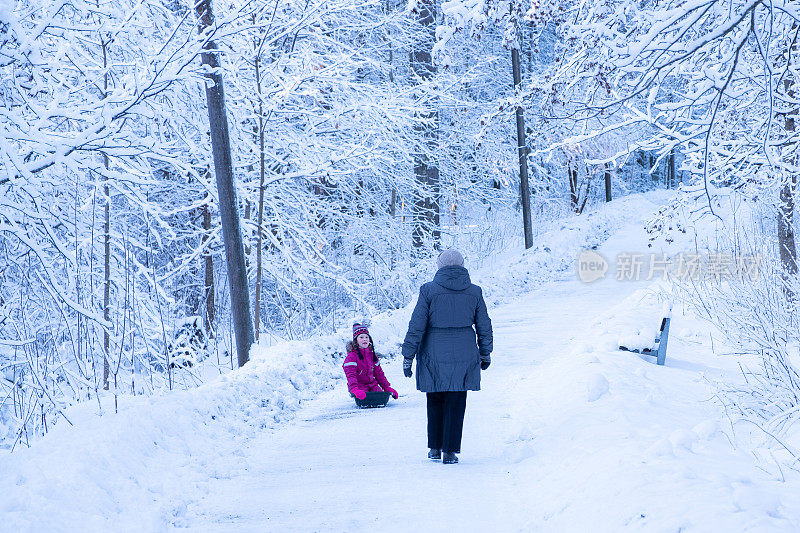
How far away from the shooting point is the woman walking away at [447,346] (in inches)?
260

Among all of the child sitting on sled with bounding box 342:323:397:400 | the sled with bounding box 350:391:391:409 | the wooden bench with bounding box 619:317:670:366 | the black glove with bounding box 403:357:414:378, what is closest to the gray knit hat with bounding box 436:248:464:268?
the black glove with bounding box 403:357:414:378

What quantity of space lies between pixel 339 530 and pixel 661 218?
267 inches

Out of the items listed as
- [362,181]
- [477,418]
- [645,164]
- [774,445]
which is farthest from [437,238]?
[645,164]

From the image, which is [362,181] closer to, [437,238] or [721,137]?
[437,238]

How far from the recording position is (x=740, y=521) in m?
3.95

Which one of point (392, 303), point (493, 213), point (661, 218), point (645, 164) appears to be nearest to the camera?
point (661, 218)

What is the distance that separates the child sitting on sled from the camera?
8969 millimetres

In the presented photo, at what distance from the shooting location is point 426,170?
73.9 ft

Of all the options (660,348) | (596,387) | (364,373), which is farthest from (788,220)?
(364,373)

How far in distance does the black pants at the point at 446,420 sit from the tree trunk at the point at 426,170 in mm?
14819

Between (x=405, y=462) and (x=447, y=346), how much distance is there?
1.03m

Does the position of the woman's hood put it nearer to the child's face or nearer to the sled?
the child's face

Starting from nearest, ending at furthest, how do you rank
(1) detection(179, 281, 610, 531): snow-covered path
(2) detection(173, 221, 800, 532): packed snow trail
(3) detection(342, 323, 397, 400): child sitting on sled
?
1. (2) detection(173, 221, 800, 532): packed snow trail
2. (1) detection(179, 281, 610, 531): snow-covered path
3. (3) detection(342, 323, 397, 400): child sitting on sled

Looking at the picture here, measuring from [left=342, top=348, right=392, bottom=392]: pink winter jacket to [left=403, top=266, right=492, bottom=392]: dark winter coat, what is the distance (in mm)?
2332
